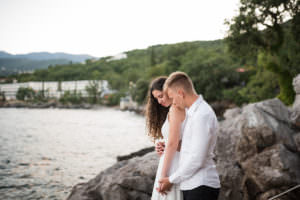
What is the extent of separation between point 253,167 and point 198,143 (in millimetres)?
4155

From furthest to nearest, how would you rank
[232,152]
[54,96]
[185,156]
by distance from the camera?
[54,96] < [232,152] < [185,156]

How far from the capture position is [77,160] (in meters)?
15.0

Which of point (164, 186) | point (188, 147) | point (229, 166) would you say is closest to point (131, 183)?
point (229, 166)

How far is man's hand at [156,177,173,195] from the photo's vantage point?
7.30 ft

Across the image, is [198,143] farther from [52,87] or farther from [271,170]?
[52,87]

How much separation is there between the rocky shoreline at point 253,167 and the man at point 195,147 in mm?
3519

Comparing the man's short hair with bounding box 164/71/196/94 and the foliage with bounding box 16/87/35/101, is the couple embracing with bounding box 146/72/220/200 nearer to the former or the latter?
the man's short hair with bounding box 164/71/196/94

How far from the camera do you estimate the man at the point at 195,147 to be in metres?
2.00

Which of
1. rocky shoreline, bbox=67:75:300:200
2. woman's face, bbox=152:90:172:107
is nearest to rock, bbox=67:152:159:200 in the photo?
rocky shoreline, bbox=67:75:300:200

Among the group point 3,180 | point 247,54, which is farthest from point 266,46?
point 3,180

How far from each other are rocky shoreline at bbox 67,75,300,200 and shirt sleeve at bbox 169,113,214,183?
12.0ft

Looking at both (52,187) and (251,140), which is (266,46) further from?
(52,187)

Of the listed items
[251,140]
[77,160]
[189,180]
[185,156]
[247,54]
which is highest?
[247,54]

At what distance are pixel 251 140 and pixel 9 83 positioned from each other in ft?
572
